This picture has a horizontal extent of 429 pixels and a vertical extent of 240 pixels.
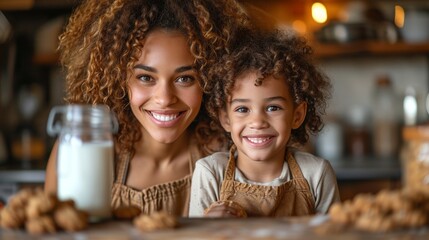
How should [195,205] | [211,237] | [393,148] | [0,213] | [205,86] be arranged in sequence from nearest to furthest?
[211,237] < [0,213] < [195,205] < [205,86] < [393,148]

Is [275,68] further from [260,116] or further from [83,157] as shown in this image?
[83,157]

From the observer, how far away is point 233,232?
3.76 ft

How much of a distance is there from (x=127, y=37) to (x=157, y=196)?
16.6 inches

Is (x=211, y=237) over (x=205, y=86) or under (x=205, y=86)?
under

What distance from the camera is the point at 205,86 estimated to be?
5.94ft

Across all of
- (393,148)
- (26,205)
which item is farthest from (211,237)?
(393,148)

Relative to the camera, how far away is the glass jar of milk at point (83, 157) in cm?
127

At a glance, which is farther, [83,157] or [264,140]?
[264,140]

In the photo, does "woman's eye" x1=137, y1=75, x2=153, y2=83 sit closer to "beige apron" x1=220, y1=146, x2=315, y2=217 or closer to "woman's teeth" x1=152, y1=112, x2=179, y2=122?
"woman's teeth" x1=152, y1=112, x2=179, y2=122

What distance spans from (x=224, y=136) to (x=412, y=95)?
253cm

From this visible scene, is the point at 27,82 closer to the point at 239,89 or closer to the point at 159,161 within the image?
the point at 159,161

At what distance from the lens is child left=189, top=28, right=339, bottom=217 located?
1672 mm

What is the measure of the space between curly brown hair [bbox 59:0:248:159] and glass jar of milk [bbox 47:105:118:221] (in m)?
0.58

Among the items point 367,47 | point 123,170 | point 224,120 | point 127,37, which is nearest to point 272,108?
point 224,120
